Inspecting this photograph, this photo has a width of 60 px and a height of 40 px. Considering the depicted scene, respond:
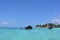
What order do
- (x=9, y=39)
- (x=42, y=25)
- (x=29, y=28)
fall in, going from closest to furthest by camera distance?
1. (x=9, y=39)
2. (x=29, y=28)
3. (x=42, y=25)

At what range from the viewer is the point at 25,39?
19312 millimetres

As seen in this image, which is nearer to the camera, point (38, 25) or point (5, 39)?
point (5, 39)

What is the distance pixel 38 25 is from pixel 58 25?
371 inches

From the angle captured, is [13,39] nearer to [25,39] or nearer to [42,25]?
[25,39]

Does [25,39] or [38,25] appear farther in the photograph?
[38,25]

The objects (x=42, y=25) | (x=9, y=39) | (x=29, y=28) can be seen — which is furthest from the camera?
(x=42, y=25)

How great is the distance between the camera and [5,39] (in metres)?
19.1

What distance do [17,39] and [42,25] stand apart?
48.2m

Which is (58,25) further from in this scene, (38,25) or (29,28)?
(29,28)

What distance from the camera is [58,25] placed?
6850cm

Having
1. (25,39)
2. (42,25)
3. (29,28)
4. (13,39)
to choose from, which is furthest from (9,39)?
(42,25)

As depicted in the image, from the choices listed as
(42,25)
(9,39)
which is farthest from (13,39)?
(42,25)

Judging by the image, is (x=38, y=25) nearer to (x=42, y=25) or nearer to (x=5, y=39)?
(x=42, y=25)

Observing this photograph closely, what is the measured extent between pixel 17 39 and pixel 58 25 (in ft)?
169
